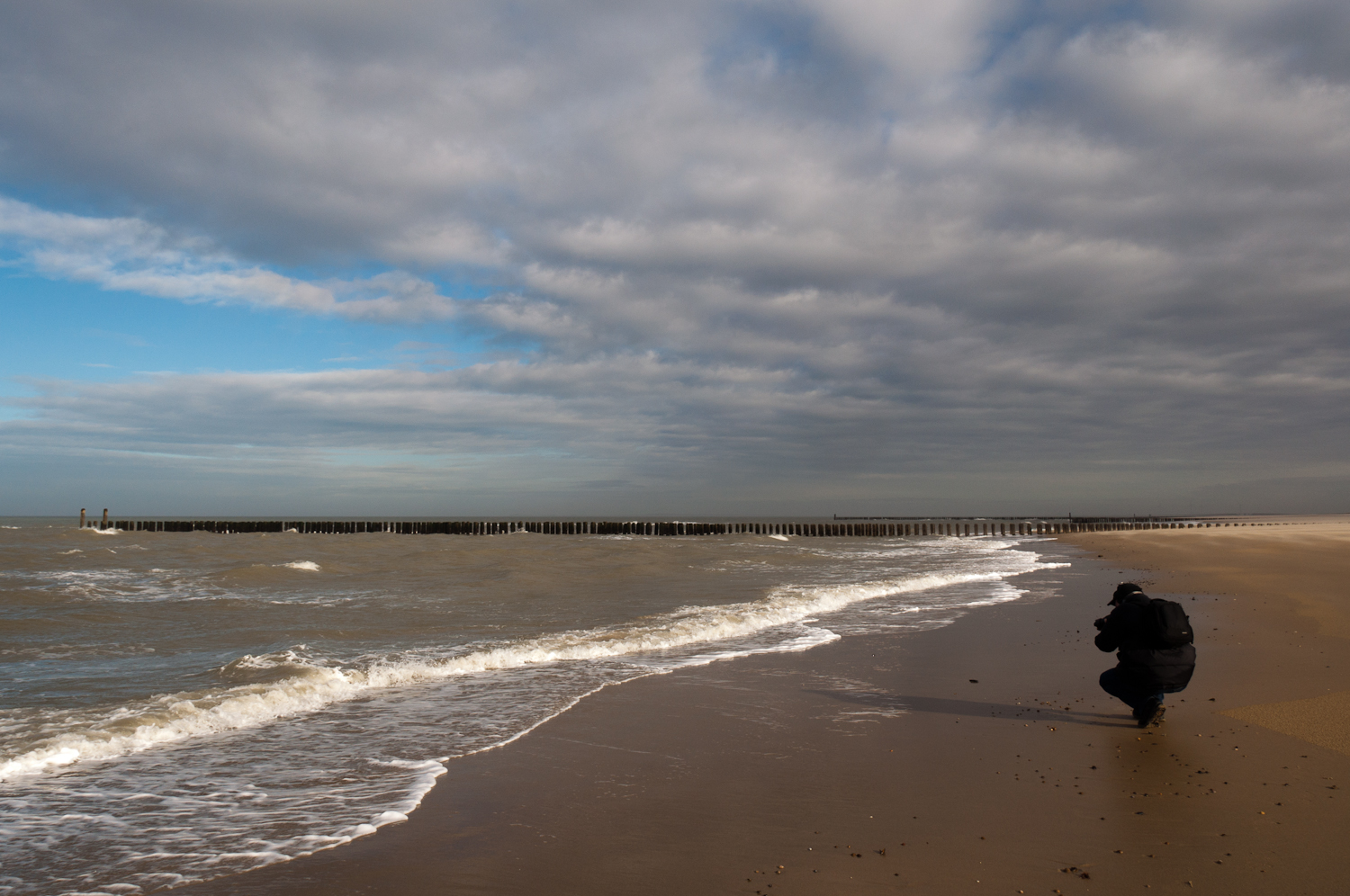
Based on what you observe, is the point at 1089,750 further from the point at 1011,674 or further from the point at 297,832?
the point at 297,832

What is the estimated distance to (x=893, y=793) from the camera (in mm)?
5039

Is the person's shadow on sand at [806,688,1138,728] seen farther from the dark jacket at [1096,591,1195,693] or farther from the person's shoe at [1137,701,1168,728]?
the dark jacket at [1096,591,1195,693]

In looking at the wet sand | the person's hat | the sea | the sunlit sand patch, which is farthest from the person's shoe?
the sea

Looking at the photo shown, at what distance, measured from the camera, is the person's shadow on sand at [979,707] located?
676cm

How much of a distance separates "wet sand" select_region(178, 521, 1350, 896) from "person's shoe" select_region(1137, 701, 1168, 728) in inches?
4.4

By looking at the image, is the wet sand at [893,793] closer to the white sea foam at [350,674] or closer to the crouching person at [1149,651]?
the crouching person at [1149,651]

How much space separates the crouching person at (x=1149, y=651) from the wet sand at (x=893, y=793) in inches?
11.0

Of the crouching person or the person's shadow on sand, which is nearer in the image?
the crouching person

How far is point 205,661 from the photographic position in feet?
32.5

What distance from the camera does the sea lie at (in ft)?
15.4

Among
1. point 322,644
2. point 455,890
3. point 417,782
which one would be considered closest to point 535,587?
point 322,644

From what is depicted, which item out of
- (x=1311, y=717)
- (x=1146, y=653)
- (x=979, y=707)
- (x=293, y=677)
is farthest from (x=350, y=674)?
(x=1311, y=717)

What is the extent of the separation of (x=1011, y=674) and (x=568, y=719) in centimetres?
491

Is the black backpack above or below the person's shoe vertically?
above
